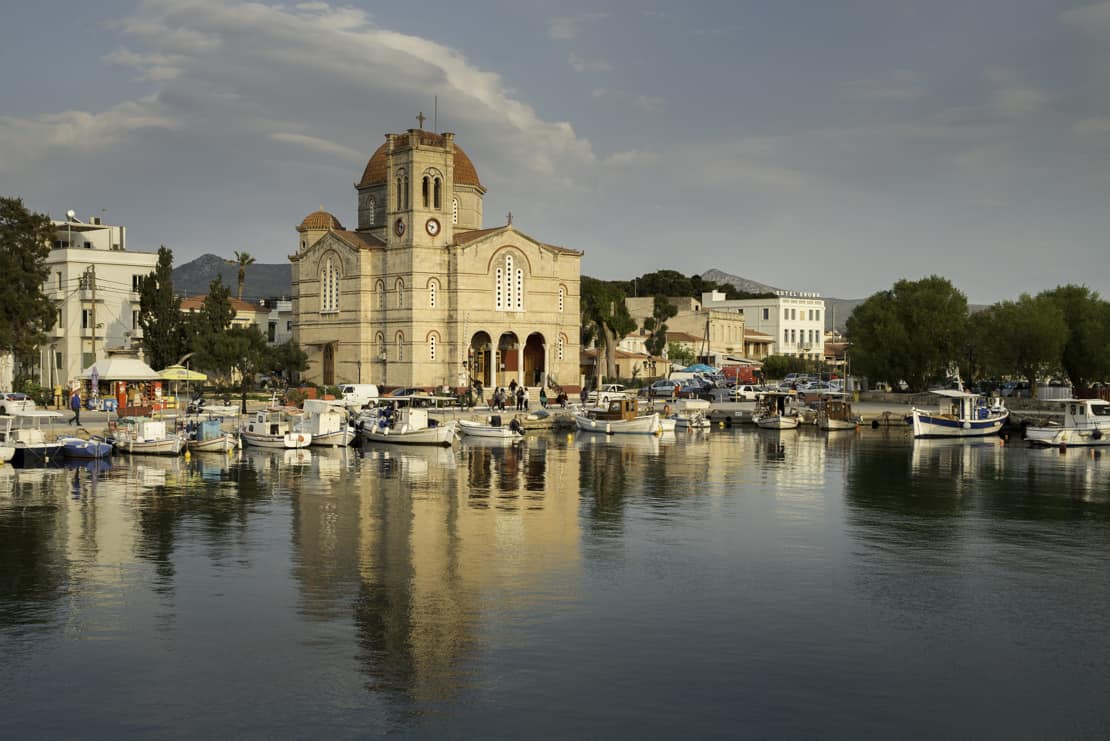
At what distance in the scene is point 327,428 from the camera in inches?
1982

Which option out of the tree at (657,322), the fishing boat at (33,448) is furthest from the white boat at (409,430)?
the tree at (657,322)

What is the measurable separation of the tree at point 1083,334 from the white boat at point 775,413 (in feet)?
54.6

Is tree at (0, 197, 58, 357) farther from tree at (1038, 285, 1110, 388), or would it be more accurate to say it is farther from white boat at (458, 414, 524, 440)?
tree at (1038, 285, 1110, 388)

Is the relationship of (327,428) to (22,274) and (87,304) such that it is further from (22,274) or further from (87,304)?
(87,304)

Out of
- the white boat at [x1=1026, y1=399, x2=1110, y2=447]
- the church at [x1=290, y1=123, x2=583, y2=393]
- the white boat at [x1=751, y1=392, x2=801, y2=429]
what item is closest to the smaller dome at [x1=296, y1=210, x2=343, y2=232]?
the church at [x1=290, y1=123, x2=583, y2=393]

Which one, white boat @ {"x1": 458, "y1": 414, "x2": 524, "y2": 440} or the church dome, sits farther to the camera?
the church dome

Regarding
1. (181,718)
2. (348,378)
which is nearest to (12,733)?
(181,718)

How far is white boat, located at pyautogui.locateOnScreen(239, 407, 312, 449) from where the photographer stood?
4853 centimetres

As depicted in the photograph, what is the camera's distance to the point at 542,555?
2495 centimetres

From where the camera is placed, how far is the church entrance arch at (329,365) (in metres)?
76.5

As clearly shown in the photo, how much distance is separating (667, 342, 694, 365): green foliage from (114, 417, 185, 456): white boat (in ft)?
237

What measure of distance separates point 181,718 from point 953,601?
1415 centimetres

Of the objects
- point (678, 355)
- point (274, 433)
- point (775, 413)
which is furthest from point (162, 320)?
point (678, 355)

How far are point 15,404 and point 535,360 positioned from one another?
3733cm
